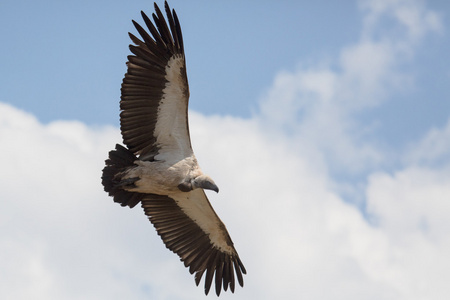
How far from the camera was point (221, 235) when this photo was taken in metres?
13.9

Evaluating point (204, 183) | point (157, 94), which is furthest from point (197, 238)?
point (157, 94)

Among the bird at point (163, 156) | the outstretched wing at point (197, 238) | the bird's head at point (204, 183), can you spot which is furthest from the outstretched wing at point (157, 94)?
the outstretched wing at point (197, 238)

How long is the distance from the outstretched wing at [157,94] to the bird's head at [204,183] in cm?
53

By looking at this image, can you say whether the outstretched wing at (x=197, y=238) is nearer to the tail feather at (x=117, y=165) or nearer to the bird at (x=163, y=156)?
the bird at (x=163, y=156)

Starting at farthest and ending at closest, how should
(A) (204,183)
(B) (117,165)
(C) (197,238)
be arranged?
(C) (197,238), (B) (117,165), (A) (204,183)

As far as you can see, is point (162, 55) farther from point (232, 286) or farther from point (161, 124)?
point (232, 286)

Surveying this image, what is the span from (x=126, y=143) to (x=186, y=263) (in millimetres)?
2586

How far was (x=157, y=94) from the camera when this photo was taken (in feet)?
40.6

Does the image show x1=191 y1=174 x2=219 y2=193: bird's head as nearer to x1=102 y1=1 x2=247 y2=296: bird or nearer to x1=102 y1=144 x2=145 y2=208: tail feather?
x1=102 y1=1 x2=247 y2=296: bird

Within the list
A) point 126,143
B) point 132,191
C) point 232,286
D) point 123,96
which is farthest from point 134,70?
point 232,286

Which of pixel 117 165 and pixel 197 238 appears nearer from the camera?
pixel 117 165

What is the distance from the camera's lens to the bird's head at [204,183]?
12352mm

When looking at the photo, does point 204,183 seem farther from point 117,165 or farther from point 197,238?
point 197,238

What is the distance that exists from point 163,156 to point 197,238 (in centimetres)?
197
